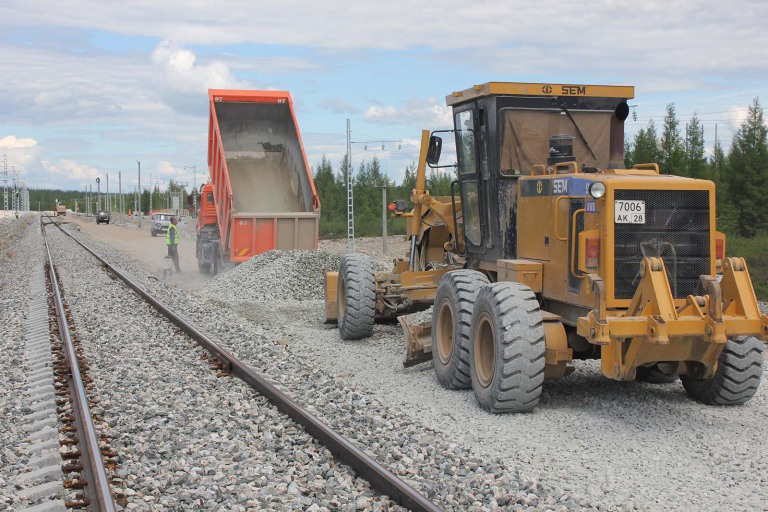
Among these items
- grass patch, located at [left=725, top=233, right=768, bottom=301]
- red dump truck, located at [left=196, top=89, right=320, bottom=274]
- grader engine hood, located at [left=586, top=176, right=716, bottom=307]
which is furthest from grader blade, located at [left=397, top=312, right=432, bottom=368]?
red dump truck, located at [left=196, top=89, right=320, bottom=274]

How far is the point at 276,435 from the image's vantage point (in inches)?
268

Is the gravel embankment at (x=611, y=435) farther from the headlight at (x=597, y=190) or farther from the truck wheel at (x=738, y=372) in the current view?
the headlight at (x=597, y=190)

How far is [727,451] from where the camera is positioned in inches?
257

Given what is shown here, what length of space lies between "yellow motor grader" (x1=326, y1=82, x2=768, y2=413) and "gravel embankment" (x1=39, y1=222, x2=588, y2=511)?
1.12m

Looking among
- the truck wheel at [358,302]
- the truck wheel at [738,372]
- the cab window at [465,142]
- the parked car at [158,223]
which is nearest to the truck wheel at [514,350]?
the truck wheel at [738,372]

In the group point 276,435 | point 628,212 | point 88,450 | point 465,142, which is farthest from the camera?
point 465,142

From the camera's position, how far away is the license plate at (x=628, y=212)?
Result: 727cm

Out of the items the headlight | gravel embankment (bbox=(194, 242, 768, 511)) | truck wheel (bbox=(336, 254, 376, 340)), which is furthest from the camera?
truck wheel (bbox=(336, 254, 376, 340))

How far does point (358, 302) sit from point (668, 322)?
223 inches

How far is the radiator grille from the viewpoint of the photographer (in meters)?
7.32

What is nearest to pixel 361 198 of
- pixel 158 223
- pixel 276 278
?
pixel 158 223

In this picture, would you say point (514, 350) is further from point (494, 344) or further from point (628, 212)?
point (628, 212)

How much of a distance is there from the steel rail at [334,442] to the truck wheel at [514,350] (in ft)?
5.19

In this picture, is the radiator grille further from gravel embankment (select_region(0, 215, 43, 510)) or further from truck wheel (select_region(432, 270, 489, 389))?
gravel embankment (select_region(0, 215, 43, 510))
